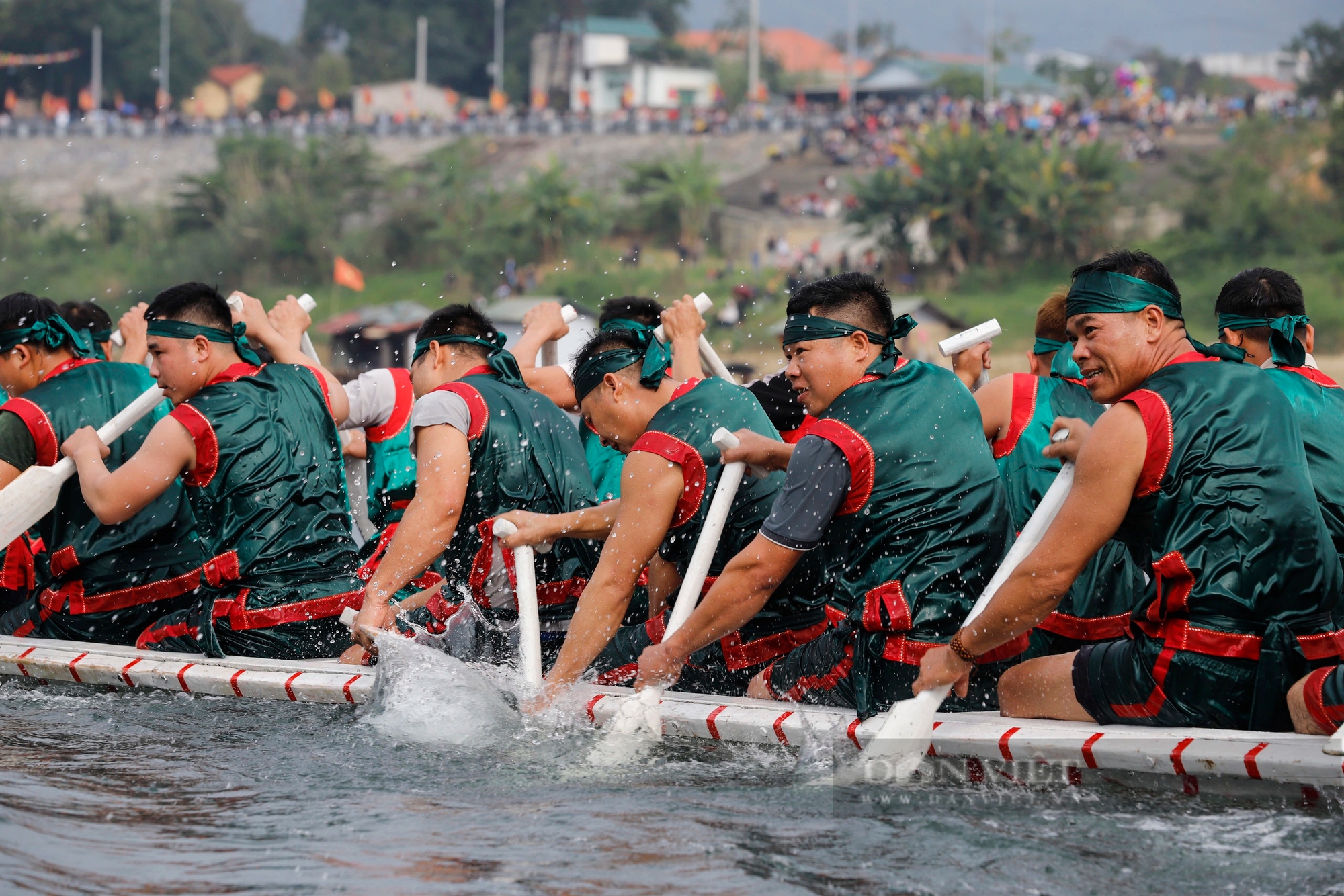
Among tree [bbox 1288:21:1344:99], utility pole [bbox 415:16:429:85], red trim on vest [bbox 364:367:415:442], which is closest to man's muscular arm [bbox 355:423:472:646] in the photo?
red trim on vest [bbox 364:367:415:442]

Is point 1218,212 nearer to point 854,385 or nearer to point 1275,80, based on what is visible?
point 854,385

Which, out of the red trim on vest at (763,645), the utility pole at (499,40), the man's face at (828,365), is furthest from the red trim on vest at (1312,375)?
the utility pole at (499,40)

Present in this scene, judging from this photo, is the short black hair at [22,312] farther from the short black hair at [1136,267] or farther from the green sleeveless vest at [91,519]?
the short black hair at [1136,267]

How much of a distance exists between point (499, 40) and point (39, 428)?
7661 cm

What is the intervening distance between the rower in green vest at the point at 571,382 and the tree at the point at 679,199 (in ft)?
126

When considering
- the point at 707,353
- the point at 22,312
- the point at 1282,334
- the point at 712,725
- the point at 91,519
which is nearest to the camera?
the point at 712,725

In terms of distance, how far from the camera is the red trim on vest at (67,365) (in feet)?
20.5

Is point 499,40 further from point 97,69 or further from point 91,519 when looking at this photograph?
point 91,519

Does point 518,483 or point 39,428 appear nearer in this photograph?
point 518,483

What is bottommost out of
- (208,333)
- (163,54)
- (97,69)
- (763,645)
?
(763,645)

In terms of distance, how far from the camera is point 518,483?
5.57 metres

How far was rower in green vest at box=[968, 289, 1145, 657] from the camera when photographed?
16.0 feet

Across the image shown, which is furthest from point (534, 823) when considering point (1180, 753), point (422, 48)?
point (422, 48)

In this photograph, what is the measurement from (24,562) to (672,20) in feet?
282
